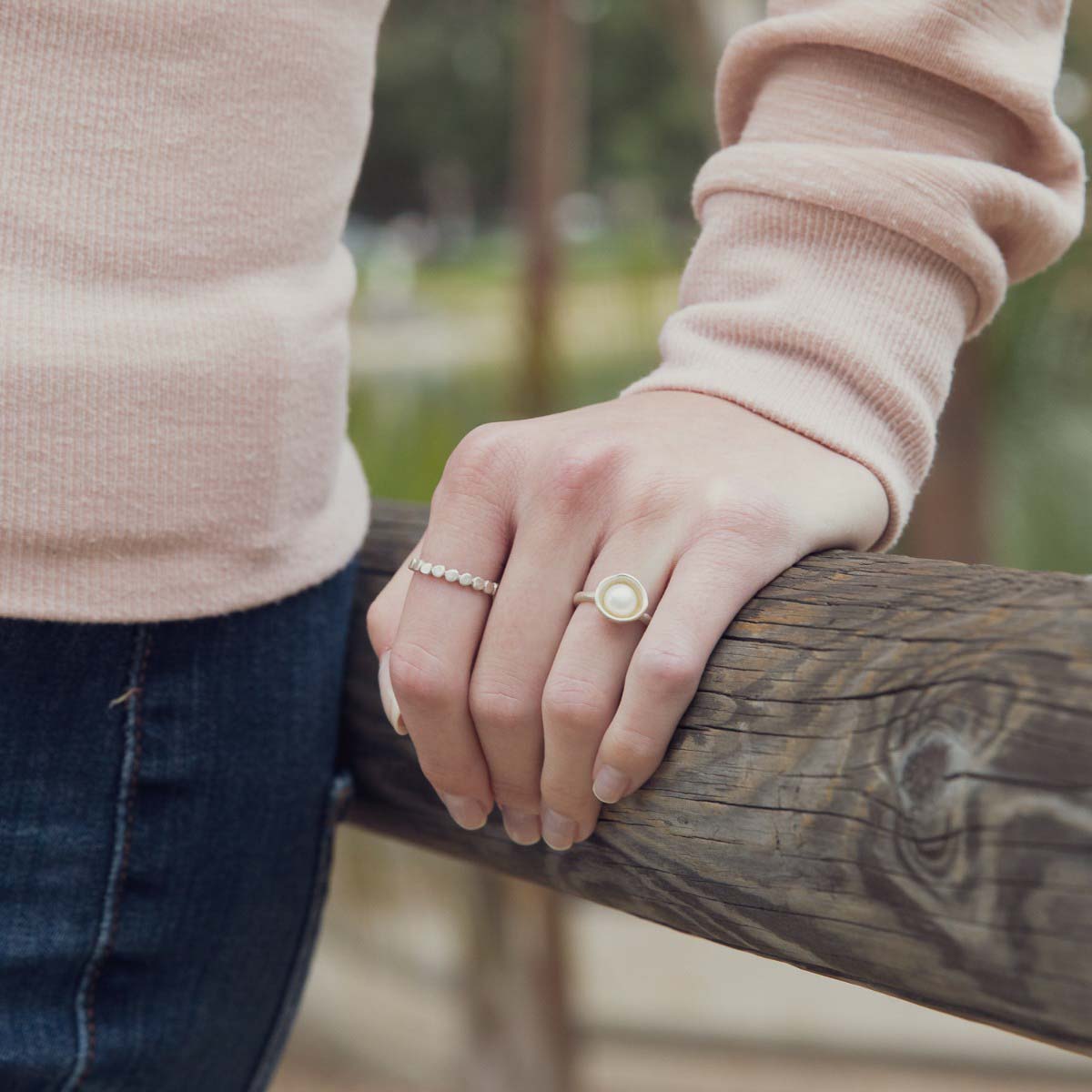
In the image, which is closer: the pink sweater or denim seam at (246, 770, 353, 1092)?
the pink sweater

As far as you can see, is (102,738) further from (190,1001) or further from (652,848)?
(652,848)

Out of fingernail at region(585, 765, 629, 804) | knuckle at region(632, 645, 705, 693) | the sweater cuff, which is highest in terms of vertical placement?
the sweater cuff

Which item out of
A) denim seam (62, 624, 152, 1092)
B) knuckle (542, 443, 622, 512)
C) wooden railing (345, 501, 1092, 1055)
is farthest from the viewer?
denim seam (62, 624, 152, 1092)

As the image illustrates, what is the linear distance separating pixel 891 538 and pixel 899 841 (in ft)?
0.66

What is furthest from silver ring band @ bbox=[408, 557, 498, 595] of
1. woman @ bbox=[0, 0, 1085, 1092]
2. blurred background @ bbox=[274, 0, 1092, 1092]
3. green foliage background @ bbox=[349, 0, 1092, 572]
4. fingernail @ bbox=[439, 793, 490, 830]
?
blurred background @ bbox=[274, 0, 1092, 1092]

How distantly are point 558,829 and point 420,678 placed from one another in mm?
97

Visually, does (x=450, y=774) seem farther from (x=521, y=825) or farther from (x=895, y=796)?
(x=895, y=796)

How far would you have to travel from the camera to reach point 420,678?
1.62 ft

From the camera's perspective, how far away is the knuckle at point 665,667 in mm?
458

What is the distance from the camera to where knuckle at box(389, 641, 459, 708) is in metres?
0.49

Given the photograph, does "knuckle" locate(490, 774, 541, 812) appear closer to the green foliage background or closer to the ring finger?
the ring finger

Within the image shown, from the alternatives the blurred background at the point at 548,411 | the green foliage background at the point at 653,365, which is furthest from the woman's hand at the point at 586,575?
the blurred background at the point at 548,411

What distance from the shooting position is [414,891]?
313cm

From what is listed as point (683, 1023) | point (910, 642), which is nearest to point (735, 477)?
point (910, 642)
